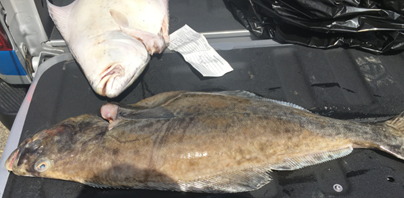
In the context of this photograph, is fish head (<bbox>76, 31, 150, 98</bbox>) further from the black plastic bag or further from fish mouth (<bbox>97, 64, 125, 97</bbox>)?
the black plastic bag

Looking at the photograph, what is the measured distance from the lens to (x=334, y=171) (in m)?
1.98

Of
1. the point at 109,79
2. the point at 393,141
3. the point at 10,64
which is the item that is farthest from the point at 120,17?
the point at 393,141

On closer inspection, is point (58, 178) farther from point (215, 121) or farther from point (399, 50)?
point (399, 50)

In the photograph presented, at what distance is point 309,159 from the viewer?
1.89 meters

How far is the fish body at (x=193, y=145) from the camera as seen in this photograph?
1.70 meters

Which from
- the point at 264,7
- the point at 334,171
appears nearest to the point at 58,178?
the point at 334,171

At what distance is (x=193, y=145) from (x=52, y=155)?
100 cm

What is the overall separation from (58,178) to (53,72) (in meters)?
1.37

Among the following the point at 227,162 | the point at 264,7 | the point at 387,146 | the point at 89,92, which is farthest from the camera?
the point at 264,7

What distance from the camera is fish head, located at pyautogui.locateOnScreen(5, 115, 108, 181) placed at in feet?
5.73

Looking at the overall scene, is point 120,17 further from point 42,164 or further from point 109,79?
point 42,164

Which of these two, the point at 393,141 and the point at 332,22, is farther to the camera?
the point at 332,22

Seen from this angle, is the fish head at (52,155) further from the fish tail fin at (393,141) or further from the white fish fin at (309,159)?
the fish tail fin at (393,141)

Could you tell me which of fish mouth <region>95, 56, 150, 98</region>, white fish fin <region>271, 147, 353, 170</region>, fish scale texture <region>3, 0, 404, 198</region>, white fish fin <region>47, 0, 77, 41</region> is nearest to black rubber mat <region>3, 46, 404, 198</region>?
fish scale texture <region>3, 0, 404, 198</region>
